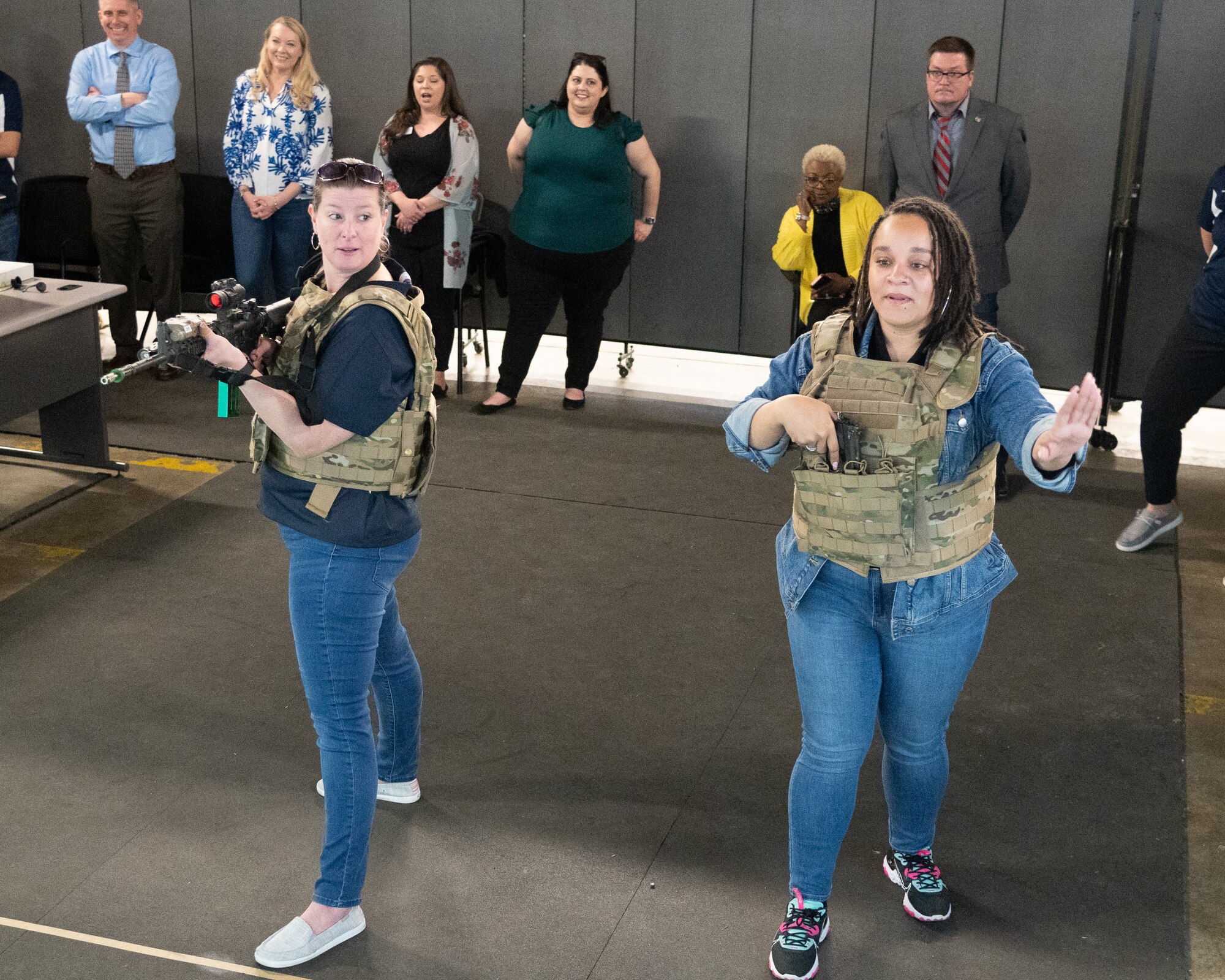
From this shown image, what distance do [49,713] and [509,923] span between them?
5.29 ft

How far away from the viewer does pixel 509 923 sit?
9.95ft

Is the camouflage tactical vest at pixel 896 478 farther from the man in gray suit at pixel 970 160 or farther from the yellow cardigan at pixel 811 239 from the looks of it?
the yellow cardigan at pixel 811 239

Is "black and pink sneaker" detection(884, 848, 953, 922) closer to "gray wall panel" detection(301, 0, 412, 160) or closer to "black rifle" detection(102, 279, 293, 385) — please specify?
"black rifle" detection(102, 279, 293, 385)

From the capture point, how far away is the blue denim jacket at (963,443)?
2.52 meters

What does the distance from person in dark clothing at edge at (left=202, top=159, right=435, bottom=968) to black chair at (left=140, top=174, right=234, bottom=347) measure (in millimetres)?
4994

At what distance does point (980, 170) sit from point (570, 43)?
256 cm

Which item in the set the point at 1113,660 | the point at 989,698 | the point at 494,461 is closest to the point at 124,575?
the point at 494,461

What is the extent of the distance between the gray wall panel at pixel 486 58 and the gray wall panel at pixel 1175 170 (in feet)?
10.5

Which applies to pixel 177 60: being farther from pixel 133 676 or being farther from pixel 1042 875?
pixel 1042 875

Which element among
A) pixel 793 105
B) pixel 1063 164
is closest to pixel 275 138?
pixel 793 105

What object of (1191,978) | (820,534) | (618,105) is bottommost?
(1191,978)

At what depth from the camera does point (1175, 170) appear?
21.6 ft

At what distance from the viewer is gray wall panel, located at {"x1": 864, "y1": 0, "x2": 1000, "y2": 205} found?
6.77 m

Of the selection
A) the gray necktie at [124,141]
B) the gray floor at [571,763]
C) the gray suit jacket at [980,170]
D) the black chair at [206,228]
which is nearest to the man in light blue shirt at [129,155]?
the gray necktie at [124,141]
